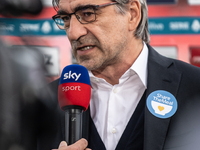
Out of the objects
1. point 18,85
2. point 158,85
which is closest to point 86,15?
point 158,85

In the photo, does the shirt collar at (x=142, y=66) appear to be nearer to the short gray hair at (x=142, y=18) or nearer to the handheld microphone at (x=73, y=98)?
the short gray hair at (x=142, y=18)

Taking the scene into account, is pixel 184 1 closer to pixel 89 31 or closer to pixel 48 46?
pixel 89 31

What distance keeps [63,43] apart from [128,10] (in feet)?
6.81

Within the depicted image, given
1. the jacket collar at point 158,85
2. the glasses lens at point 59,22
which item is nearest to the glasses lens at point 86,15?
the glasses lens at point 59,22

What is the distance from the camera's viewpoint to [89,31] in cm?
142

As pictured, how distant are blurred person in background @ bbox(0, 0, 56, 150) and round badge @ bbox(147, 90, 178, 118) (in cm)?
88

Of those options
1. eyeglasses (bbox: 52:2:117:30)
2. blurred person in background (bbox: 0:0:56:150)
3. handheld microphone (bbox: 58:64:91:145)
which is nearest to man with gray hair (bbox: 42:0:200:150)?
eyeglasses (bbox: 52:2:117:30)

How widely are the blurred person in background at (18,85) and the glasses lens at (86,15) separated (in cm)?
98

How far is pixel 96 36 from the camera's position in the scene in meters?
1.42

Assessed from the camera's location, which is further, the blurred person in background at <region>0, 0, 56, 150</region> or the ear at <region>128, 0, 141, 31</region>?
the ear at <region>128, 0, 141, 31</region>

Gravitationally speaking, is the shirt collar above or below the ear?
below

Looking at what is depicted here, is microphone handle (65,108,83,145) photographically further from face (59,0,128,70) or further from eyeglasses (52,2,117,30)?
eyeglasses (52,2,117,30)

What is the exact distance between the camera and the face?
1.40m

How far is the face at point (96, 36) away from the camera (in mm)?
1399
